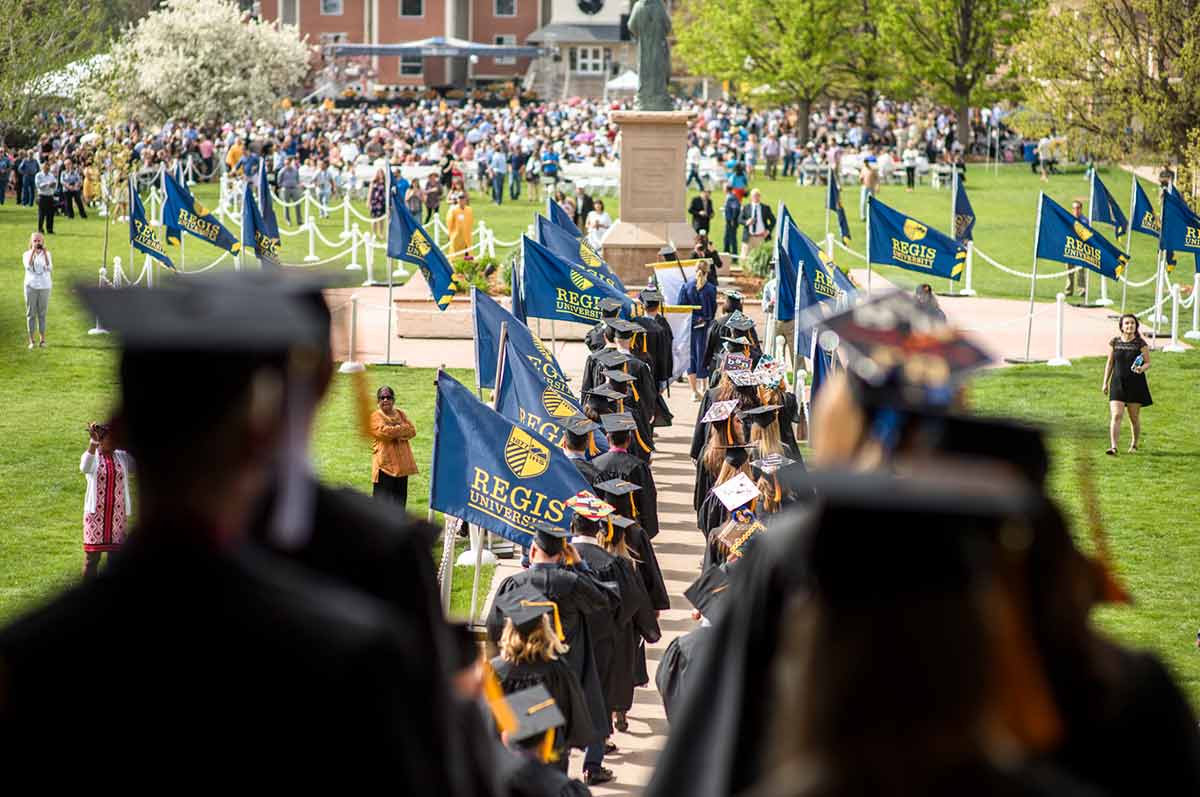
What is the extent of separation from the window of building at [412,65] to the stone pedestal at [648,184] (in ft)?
229

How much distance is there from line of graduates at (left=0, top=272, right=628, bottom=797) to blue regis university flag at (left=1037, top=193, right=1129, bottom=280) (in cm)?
2142

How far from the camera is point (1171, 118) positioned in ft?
112

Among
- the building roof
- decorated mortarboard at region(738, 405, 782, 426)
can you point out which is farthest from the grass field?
the building roof

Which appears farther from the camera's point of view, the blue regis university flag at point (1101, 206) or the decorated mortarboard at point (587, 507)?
the blue regis university flag at point (1101, 206)

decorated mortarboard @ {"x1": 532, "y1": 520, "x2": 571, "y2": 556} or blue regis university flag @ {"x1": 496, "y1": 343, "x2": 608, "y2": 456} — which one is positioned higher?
blue regis university flag @ {"x1": 496, "y1": 343, "x2": 608, "y2": 456}

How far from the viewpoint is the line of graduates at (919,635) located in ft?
6.30

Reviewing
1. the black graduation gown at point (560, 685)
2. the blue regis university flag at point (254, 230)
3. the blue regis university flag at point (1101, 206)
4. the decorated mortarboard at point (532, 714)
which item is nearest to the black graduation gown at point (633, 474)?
the black graduation gown at point (560, 685)

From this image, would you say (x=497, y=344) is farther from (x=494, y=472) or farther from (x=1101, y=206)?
(x=1101, y=206)

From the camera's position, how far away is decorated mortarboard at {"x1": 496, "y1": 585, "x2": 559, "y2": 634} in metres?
8.23

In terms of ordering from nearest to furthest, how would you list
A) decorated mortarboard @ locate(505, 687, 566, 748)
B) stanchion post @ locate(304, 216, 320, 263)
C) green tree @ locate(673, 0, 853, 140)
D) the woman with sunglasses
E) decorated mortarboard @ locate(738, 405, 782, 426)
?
decorated mortarboard @ locate(505, 687, 566, 748), the woman with sunglasses, decorated mortarboard @ locate(738, 405, 782, 426), stanchion post @ locate(304, 216, 320, 263), green tree @ locate(673, 0, 853, 140)

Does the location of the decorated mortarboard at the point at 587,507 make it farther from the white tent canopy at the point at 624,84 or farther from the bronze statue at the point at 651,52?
the white tent canopy at the point at 624,84

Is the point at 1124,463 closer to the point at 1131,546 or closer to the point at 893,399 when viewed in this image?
the point at 1131,546

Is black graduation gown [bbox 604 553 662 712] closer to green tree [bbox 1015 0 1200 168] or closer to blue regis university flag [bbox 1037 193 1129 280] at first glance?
blue regis university flag [bbox 1037 193 1129 280]

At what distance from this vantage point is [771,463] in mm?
11570
